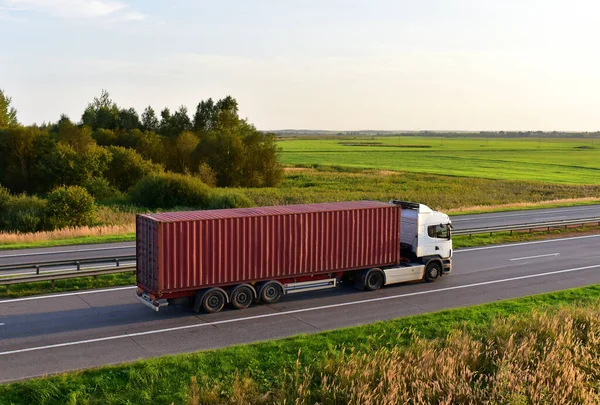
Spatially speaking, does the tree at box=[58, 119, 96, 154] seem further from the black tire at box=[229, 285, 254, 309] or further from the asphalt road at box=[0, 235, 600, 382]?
the black tire at box=[229, 285, 254, 309]

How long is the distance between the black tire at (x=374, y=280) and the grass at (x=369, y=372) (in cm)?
499

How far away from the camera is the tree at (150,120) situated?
263ft

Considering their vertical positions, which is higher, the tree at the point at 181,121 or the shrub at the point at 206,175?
the tree at the point at 181,121

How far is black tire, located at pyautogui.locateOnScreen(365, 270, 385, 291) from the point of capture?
21.1 meters

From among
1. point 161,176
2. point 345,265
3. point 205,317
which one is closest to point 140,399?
point 205,317

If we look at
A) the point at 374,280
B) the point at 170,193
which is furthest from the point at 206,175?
the point at 374,280

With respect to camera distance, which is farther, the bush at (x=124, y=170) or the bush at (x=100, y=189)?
the bush at (x=124, y=170)

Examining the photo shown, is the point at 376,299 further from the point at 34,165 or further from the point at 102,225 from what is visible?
the point at 34,165

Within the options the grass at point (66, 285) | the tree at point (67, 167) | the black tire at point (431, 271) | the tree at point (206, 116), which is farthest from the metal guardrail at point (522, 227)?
the tree at point (206, 116)

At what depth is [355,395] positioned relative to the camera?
1129 cm

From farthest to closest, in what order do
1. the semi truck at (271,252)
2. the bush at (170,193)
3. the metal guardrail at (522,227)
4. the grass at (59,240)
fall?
1. the bush at (170,193)
2. the metal guardrail at (522,227)
3. the grass at (59,240)
4. the semi truck at (271,252)

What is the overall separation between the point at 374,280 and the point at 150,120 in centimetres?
6452

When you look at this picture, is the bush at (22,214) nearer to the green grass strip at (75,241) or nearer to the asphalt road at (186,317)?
the green grass strip at (75,241)

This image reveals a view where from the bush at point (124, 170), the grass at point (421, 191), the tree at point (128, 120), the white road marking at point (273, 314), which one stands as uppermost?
the tree at point (128, 120)
